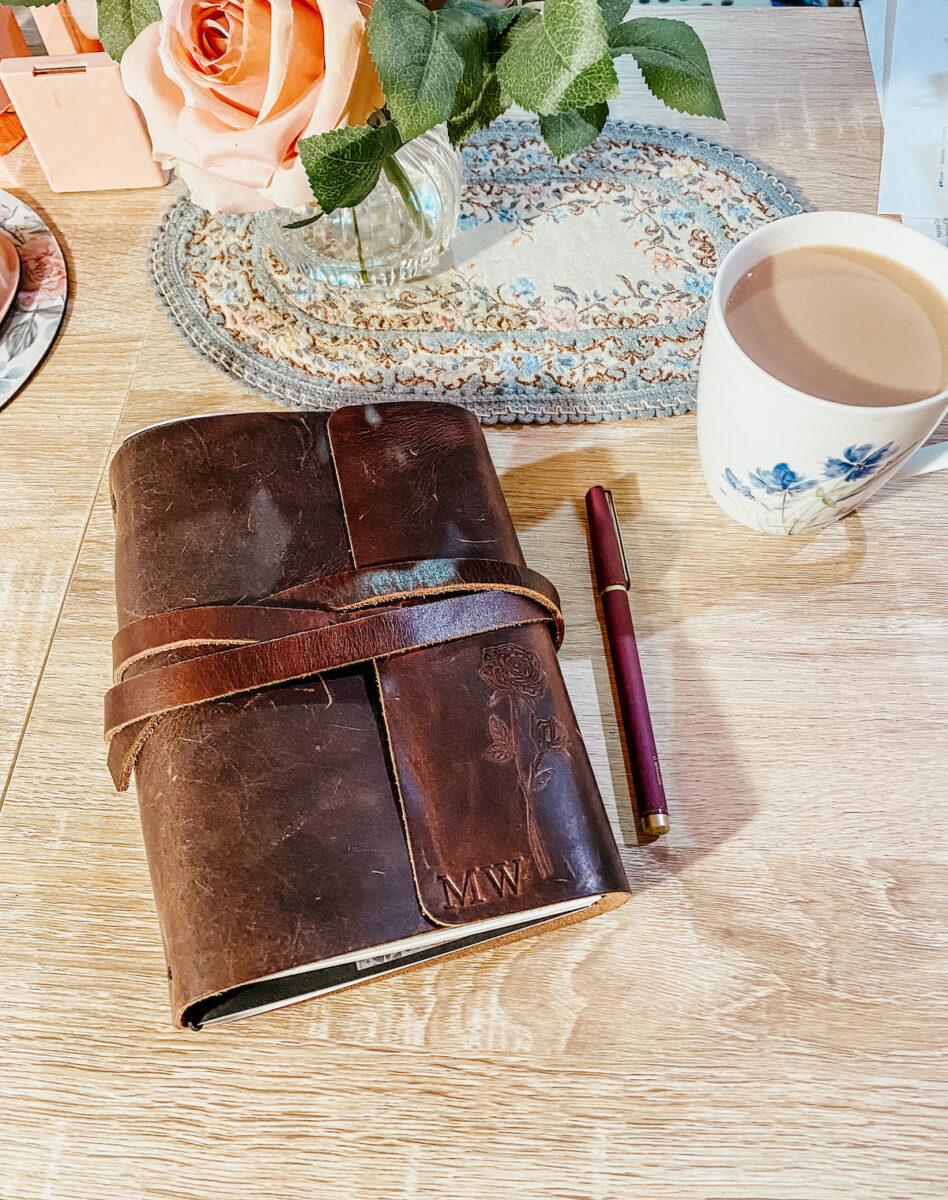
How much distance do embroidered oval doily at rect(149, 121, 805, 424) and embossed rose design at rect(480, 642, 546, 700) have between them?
222mm

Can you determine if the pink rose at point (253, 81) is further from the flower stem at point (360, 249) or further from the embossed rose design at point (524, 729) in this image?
the embossed rose design at point (524, 729)

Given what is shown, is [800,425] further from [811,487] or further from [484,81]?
[484,81]

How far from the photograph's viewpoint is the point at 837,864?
48cm

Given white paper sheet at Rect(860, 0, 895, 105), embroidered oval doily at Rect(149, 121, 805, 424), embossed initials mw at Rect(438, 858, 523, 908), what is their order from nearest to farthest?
embossed initials mw at Rect(438, 858, 523, 908)
embroidered oval doily at Rect(149, 121, 805, 424)
white paper sheet at Rect(860, 0, 895, 105)

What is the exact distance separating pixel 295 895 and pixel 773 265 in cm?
43

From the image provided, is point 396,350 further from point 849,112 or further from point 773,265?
point 849,112

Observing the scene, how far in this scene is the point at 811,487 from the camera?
0.51m

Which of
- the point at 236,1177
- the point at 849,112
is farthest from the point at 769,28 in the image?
the point at 236,1177

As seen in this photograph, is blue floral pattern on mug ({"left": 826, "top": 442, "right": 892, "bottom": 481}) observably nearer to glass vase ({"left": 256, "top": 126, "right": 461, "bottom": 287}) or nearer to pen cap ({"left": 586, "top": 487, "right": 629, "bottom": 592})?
pen cap ({"left": 586, "top": 487, "right": 629, "bottom": 592})

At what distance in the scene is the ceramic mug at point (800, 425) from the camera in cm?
46

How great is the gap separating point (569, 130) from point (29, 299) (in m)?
0.42

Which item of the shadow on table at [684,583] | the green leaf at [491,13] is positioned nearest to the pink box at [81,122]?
the green leaf at [491,13]

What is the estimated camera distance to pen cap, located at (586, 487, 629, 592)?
0.54 metres

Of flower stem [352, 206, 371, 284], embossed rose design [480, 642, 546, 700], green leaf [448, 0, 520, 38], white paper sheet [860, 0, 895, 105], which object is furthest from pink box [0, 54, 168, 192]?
white paper sheet [860, 0, 895, 105]
